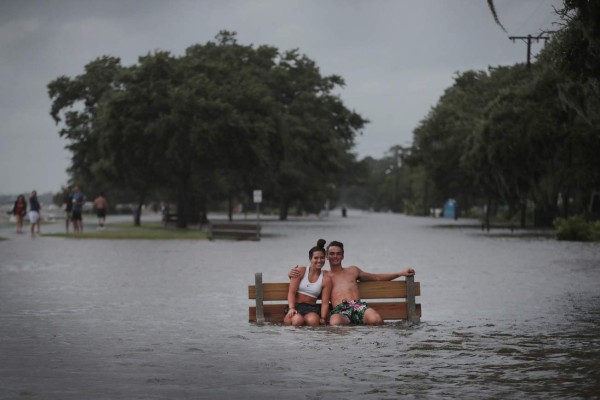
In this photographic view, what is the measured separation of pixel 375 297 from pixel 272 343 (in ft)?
7.35

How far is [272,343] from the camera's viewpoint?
39.8 feet

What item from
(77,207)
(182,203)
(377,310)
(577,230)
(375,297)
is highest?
(182,203)

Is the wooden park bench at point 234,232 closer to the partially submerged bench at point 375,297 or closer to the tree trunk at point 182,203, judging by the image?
the tree trunk at point 182,203

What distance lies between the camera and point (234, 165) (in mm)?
57969

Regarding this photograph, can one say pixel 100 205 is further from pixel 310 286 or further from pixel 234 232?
pixel 310 286

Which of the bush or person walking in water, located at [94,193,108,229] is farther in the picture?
person walking in water, located at [94,193,108,229]

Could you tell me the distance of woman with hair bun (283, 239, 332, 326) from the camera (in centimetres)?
1367

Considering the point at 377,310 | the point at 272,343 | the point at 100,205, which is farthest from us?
the point at 100,205

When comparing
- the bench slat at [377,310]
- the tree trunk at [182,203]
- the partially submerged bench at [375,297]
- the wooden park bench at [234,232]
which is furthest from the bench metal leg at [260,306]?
the tree trunk at [182,203]

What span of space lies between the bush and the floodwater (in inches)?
859

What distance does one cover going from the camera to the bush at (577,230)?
151 feet

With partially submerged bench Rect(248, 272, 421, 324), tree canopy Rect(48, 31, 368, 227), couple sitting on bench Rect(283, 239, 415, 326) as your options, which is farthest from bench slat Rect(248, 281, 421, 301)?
tree canopy Rect(48, 31, 368, 227)

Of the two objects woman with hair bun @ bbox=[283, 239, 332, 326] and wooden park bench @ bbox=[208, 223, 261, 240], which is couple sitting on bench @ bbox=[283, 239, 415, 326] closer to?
woman with hair bun @ bbox=[283, 239, 332, 326]

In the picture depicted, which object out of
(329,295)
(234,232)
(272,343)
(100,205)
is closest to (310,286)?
(329,295)
